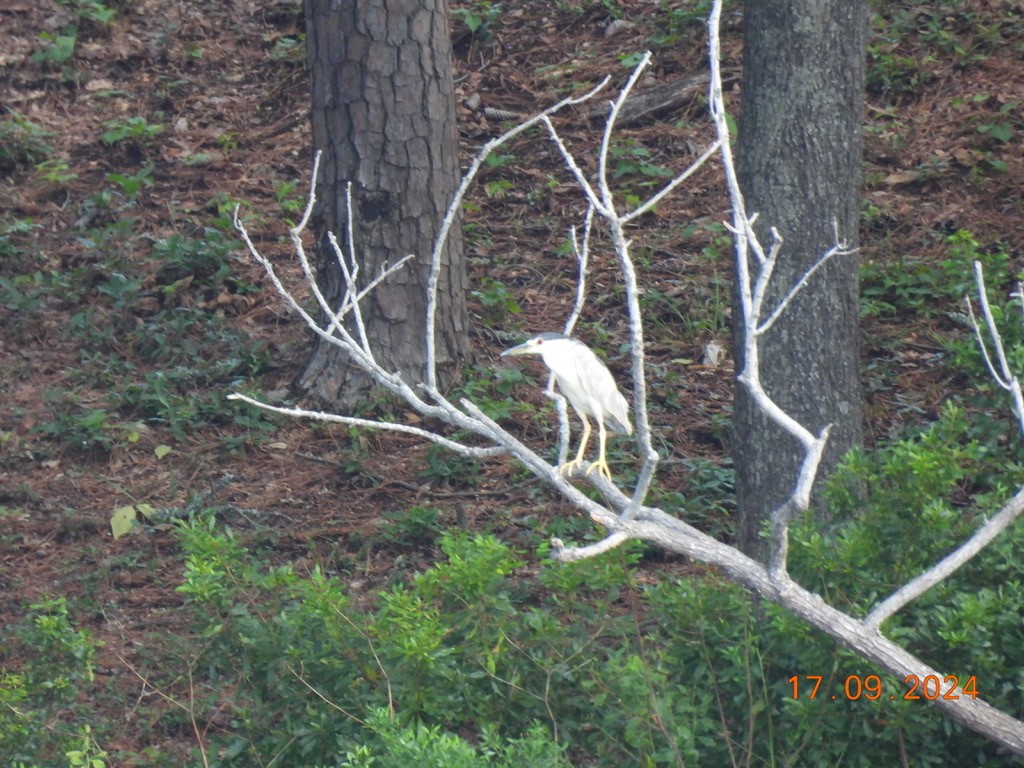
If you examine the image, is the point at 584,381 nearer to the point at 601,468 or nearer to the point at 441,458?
the point at 601,468

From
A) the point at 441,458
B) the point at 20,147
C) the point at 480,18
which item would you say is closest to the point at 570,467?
the point at 441,458

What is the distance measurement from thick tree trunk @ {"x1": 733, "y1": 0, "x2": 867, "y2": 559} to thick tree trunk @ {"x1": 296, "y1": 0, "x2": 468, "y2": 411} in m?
2.29

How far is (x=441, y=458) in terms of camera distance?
6.69 metres

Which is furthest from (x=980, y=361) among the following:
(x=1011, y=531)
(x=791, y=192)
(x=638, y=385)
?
(x=638, y=385)

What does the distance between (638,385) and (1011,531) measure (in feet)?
5.02

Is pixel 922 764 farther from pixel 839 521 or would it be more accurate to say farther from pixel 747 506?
pixel 747 506

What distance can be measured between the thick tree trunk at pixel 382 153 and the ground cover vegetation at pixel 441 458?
1.72 ft

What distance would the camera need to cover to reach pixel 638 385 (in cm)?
281

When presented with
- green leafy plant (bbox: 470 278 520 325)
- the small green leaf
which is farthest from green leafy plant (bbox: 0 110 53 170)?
the small green leaf

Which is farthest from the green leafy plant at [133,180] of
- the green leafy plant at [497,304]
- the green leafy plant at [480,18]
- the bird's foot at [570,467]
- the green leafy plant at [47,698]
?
the bird's foot at [570,467]
